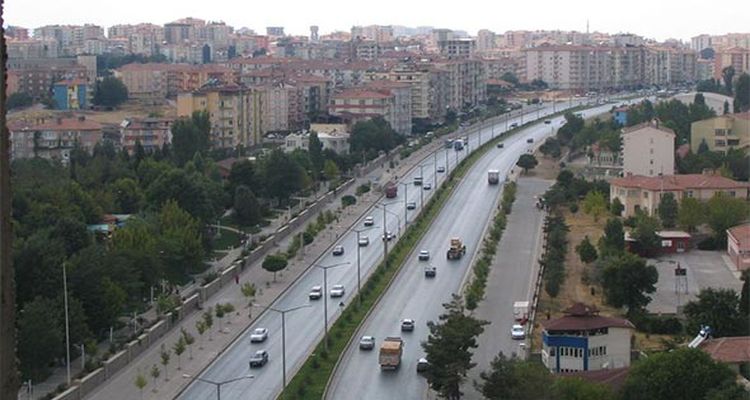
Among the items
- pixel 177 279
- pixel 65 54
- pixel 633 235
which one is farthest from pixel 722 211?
pixel 65 54

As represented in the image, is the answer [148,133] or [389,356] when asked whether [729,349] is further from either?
[148,133]

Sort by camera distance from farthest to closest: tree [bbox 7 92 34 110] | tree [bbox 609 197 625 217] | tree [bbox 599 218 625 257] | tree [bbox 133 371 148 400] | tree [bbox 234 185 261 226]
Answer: tree [bbox 7 92 34 110], tree [bbox 609 197 625 217], tree [bbox 234 185 261 226], tree [bbox 599 218 625 257], tree [bbox 133 371 148 400]

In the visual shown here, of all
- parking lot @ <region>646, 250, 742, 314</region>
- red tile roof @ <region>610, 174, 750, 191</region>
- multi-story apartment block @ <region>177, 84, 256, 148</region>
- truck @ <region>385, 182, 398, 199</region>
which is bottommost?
parking lot @ <region>646, 250, 742, 314</region>

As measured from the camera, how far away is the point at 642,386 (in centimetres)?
1080

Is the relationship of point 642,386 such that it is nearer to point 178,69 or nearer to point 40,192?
point 40,192

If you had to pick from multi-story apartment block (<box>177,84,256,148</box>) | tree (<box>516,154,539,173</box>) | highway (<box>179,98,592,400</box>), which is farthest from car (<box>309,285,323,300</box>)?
multi-story apartment block (<box>177,84,256,148</box>)

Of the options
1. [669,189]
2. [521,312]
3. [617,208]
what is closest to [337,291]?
[521,312]

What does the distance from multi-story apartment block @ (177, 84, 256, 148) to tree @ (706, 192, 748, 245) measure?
16.8 metres

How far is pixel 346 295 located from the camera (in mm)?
18406

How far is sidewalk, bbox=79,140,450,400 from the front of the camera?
535 inches

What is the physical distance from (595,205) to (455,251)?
4223 millimetres

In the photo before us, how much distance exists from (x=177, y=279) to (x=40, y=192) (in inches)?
146

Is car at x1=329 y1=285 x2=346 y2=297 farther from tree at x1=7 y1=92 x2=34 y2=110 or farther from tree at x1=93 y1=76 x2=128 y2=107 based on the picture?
tree at x1=93 y1=76 x2=128 y2=107

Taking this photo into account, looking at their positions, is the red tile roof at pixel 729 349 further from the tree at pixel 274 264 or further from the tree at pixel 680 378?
the tree at pixel 274 264
